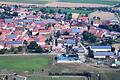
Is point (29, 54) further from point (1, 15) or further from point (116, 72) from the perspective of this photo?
point (1, 15)

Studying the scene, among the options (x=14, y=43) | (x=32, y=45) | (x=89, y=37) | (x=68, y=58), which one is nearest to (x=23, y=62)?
(x=68, y=58)

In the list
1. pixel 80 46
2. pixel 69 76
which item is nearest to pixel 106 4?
pixel 80 46

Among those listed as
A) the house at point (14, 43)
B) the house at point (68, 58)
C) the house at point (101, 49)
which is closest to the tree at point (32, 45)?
the house at point (14, 43)

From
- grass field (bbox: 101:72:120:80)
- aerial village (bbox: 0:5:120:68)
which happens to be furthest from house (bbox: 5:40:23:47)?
grass field (bbox: 101:72:120:80)

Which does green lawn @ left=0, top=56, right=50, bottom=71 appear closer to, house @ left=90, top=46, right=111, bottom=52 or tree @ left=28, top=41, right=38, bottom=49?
tree @ left=28, top=41, right=38, bottom=49

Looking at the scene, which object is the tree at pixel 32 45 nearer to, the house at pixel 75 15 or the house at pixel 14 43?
the house at pixel 14 43

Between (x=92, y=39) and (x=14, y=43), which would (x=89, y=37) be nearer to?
(x=92, y=39)
